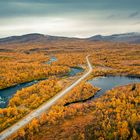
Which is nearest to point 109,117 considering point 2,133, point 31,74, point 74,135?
point 74,135

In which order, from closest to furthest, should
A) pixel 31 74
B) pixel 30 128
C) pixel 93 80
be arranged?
pixel 30 128, pixel 93 80, pixel 31 74

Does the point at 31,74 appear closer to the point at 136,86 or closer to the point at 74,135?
the point at 136,86

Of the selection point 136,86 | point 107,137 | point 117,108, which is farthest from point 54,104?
point 136,86

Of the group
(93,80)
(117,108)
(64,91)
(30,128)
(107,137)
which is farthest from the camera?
(93,80)

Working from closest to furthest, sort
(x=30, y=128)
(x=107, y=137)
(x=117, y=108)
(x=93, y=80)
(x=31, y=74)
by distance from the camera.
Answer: (x=107, y=137), (x=30, y=128), (x=117, y=108), (x=93, y=80), (x=31, y=74)

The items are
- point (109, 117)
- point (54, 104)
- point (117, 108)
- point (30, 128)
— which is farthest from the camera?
point (54, 104)

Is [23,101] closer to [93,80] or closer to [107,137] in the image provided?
[107,137]

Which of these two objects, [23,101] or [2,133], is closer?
[2,133]

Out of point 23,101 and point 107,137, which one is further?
point 23,101
